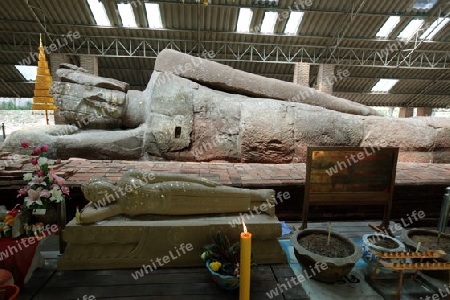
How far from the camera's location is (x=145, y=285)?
5.98ft

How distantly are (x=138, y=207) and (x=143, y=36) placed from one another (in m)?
8.24

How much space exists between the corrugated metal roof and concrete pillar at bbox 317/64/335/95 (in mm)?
271

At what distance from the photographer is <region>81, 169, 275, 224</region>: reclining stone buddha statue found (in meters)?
2.00

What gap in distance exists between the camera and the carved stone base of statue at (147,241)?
6.36 feet

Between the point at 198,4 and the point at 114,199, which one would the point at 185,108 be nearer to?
the point at 114,199

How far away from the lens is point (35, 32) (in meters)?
8.41

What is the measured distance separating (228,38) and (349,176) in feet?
25.6

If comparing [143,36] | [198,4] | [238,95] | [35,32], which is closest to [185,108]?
[238,95]

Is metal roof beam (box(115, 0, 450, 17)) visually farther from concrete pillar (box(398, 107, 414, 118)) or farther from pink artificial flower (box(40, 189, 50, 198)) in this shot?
pink artificial flower (box(40, 189, 50, 198))

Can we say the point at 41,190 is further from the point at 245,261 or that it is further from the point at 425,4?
the point at 425,4

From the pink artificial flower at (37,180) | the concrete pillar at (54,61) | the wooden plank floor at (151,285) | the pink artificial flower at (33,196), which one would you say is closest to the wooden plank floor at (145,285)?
the wooden plank floor at (151,285)

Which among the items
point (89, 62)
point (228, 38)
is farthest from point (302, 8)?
point (89, 62)

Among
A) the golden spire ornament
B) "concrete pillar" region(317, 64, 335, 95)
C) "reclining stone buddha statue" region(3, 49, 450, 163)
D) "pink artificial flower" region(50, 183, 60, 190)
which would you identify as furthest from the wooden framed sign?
the golden spire ornament

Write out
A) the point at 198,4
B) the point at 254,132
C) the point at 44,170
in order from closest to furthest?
the point at 44,170 → the point at 254,132 → the point at 198,4
